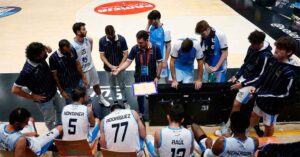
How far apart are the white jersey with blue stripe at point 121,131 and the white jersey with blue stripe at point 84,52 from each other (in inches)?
86.2

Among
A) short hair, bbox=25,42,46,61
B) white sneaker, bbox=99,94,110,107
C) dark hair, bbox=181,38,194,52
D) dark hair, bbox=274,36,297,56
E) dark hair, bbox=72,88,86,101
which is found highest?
dark hair, bbox=274,36,297,56

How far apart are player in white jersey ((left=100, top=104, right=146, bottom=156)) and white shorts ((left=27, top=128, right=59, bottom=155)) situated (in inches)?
30.4

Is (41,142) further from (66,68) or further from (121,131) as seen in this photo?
(66,68)

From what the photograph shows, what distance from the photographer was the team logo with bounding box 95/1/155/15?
44.9ft

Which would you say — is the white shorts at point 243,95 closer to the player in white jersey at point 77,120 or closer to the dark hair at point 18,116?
the player in white jersey at point 77,120

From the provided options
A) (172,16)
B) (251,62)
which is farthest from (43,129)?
(172,16)

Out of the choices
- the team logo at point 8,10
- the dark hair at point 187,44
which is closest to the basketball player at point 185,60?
the dark hair at point 187,44

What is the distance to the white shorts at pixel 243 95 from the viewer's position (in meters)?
5.22

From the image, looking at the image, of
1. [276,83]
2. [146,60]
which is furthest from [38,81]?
[276,83]

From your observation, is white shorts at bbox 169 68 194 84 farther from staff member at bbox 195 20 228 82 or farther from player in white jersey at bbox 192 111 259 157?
player in white jersey at bbox 192 111 259 157

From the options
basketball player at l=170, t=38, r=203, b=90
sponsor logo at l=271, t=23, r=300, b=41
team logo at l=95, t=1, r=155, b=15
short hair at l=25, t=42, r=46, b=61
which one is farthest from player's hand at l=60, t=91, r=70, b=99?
team logo at l=95, t=1, r=155, b=15

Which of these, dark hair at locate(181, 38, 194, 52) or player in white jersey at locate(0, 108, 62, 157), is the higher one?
dark hair at locate(181, 38, 194, 52)

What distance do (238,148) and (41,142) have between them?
101 inches

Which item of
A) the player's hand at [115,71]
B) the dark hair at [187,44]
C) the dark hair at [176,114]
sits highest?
the dark hair at [187,44]
